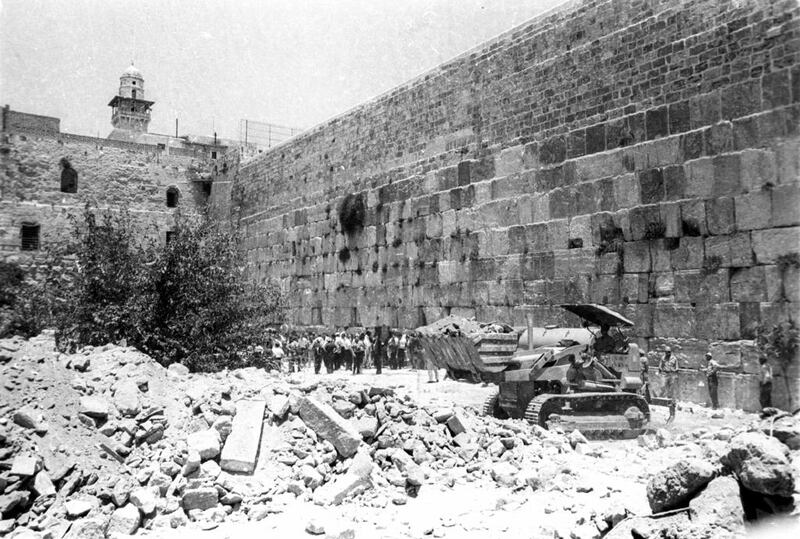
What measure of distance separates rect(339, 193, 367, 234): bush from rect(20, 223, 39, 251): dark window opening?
13.1m

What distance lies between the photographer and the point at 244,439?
6.47 meters

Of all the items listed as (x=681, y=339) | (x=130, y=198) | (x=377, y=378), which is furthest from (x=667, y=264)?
(x=130, y=198)

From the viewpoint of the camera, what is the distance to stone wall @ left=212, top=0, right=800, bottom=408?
29.1 feet

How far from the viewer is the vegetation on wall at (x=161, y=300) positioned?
10594mm

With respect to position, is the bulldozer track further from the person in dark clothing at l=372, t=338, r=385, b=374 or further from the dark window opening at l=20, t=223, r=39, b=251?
the dark window opening at l=20, t=223, r=39, b=251

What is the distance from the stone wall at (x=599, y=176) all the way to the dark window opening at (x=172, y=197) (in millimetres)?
11871

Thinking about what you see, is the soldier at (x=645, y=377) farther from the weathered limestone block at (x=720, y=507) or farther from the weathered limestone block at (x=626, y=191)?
the weathered limestone block at (x=720, y=507)

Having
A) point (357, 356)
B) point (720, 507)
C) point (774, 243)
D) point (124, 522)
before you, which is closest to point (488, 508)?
point (720, 507)

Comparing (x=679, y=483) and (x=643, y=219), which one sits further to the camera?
(x=643, y=219)

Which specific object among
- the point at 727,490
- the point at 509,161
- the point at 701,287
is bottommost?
the point at 727,490

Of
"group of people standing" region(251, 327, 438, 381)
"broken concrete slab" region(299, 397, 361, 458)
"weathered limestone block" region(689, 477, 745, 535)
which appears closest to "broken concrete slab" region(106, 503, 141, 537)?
"broken concrete slab" region(299, 397, 361, 458)

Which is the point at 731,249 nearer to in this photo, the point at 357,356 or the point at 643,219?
the point at 643,219

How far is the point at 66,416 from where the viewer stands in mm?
6766

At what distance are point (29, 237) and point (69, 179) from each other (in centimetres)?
256
